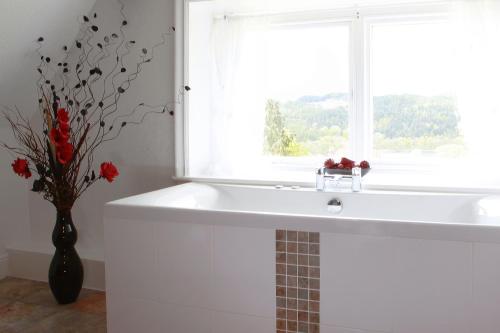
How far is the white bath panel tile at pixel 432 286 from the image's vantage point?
1707mm

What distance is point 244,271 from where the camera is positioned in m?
1.97

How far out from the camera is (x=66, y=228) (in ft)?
9.70

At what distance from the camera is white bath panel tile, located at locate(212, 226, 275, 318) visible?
1.94 meters

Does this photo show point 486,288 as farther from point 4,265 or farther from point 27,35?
point 4,265

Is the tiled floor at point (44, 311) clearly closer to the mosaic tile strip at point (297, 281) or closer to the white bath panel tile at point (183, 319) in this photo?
the white bath panel tile at point (183, 319)

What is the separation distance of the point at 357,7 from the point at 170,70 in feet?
4.04

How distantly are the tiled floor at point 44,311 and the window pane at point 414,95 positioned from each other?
6.47 feet

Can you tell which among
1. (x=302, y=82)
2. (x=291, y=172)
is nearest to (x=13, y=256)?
(x=291, y=172)

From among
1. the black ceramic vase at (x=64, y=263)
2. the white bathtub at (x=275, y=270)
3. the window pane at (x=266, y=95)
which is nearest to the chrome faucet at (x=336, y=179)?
the window pane at (x=266, y=95)

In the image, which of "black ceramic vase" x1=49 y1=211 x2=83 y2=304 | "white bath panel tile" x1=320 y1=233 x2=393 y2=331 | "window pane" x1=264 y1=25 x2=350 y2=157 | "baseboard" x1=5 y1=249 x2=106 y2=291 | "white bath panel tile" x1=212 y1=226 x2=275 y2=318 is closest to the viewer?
"white bath panel tile" x1=320 y1=233 x2=393 y2=331

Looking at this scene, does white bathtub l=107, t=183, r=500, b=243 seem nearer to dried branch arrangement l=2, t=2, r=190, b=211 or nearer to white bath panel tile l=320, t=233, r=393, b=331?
white bath panel tile l=320, t=233, r=393, b=331

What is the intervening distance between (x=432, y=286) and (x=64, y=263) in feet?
7.05

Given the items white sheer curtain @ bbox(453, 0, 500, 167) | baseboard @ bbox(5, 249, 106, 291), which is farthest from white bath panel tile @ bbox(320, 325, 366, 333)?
baseboard @ bbox(5, 249, 106, 291)

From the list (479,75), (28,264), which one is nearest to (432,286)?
(479,75)
